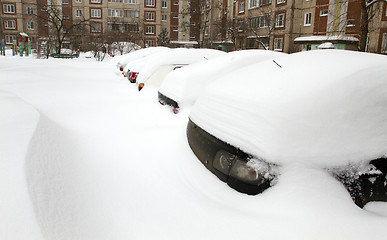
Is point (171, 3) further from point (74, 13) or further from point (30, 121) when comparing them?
point (30, 121)

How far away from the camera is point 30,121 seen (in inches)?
119

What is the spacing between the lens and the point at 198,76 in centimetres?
497

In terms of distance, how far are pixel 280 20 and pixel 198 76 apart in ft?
114

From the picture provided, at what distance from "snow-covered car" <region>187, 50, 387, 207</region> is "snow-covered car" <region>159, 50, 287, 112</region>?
231cm

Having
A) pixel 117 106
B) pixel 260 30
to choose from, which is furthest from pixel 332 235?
pixel 260 30

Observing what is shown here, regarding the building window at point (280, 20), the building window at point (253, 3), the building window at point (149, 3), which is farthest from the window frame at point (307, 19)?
the building window at point (149, 3)

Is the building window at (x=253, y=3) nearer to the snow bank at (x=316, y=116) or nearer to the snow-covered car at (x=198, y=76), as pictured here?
the snow-covered car at (x=198, y=76)

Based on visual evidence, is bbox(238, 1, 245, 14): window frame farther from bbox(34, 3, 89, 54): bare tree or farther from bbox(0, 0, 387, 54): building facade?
bbox(34, 3, 89, 54): bare tree

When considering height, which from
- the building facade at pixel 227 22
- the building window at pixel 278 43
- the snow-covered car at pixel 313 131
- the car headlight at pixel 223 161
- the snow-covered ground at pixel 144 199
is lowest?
the snow-covered ground at pixel 144 199

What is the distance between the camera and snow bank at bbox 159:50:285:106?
4812mm

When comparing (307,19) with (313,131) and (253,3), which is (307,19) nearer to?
(253,3)

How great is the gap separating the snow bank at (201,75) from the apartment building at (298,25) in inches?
881

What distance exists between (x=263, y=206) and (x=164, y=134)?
2252 millimetres

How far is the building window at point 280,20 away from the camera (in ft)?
117
